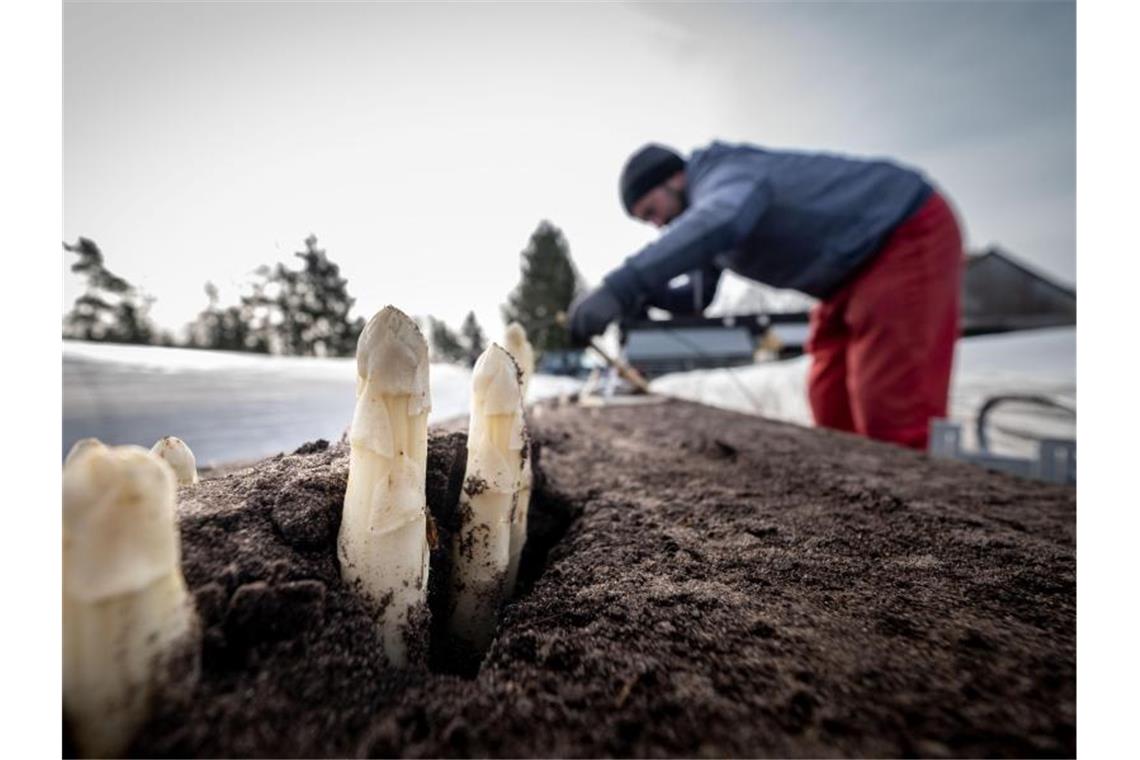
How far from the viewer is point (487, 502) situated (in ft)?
1.77

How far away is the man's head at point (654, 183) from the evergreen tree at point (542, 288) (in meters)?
0.60

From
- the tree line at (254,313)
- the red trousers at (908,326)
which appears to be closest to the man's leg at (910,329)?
the red trousers at (908,326)

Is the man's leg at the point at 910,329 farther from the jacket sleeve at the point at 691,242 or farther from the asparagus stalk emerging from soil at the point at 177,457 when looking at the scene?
the asparagus stalk emerging from soil at the point at 177,457

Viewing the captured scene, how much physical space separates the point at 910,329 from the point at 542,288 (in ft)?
5.75

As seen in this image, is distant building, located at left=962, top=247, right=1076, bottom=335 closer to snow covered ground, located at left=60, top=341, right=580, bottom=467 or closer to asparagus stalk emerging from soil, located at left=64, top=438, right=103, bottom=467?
snow covered ground, located at left=60, top=341, right=580, bottom=467

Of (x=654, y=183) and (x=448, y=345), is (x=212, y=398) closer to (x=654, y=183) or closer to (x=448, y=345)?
(x=448, y=345)

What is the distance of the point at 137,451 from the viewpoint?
0.28m

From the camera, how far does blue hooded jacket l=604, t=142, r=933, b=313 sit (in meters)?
1.72

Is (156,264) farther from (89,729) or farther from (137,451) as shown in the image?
(89,729)

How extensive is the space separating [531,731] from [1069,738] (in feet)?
1.25

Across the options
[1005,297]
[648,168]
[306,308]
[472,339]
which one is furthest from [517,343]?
[1005,297]

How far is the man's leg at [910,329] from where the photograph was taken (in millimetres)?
1854

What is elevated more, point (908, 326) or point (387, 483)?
point (908, 326)

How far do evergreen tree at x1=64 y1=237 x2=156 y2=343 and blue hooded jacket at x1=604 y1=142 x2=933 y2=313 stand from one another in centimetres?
146
